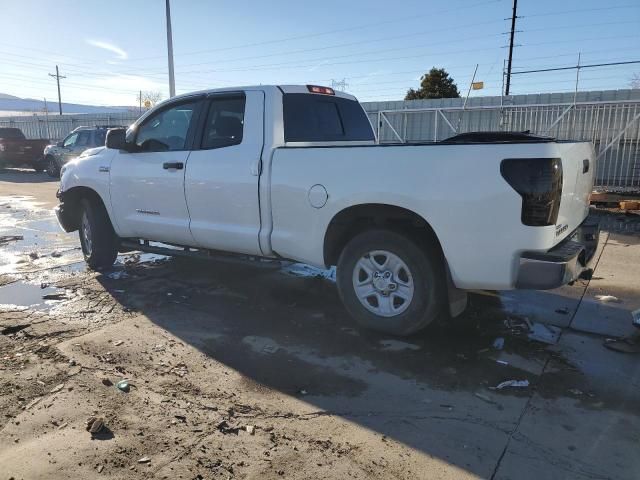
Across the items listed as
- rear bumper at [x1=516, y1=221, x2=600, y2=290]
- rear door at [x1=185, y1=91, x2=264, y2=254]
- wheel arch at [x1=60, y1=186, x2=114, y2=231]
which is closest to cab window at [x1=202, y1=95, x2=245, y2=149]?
rear door at [x1=185, y1=91, x2=264, y2=254]

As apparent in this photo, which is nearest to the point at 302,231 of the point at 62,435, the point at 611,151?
the point at 62,435

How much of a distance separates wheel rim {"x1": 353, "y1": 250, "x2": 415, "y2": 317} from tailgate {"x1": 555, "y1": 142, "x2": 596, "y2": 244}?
1184mm

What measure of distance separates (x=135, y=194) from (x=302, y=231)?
235 cm

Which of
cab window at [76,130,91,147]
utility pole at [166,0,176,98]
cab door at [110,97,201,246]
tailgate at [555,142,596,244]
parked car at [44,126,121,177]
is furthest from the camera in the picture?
utility pole at [166,0,176,98]

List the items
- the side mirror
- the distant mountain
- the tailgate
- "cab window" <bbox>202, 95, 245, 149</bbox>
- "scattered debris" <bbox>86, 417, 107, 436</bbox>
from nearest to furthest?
"scattered debris" <bbox>86, 417, 107, 436</bbox>
the tailgate
"cab window" <bbox>202, 95, 245, 149</bbox>
the side mirror
the distant mountain

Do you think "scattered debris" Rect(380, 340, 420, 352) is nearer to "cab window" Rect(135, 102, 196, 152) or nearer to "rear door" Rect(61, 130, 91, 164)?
"cab window" Rect(135, 102, 196, 152)

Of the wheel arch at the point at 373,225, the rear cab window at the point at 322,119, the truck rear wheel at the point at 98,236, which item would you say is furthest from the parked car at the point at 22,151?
the wheel arch at the point at 373,225

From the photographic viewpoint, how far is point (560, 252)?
3605mm

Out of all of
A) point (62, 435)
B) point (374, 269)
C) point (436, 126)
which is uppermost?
point (436, 126)

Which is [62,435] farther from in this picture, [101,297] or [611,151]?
[611,151]

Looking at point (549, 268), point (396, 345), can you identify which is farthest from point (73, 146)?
point (549, 268)

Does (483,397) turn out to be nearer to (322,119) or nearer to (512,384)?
(512,384)

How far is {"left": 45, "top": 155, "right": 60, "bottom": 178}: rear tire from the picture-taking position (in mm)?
19983

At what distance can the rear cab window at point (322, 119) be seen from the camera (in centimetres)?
500
